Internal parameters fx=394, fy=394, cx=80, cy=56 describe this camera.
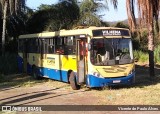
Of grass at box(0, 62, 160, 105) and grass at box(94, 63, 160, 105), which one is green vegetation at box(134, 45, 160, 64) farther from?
grass at box(94, 63, 160, 105)

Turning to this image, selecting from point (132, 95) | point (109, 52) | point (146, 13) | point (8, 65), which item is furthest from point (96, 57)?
point (8, 65)

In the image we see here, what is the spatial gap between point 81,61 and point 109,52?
1347 mm

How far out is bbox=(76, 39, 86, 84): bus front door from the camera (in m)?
16.8

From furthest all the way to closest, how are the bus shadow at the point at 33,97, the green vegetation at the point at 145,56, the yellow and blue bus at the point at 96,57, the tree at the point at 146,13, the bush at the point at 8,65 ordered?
the green vegetation at the point at 145,56
the bush at the point at 8,65
the tree at the point at 146,13
the yellow and blue bus at the point at 96,57
the bus shadow at the point at 33,97

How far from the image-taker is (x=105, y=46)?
16422 millimetres

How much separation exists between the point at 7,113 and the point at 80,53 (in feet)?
19.2

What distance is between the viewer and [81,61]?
667 inches

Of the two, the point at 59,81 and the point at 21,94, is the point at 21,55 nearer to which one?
the point at 59,81

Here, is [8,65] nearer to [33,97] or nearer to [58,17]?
[58,17]

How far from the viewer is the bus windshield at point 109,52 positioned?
1622cm

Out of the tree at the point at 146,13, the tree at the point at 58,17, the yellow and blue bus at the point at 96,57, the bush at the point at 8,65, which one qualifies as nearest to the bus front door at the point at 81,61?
the yellow and blue bus at the point at 96,57

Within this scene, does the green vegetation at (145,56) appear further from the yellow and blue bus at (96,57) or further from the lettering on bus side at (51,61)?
the yellow and blue bus at (96,57)

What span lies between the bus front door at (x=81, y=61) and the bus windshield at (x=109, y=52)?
682 millimetres

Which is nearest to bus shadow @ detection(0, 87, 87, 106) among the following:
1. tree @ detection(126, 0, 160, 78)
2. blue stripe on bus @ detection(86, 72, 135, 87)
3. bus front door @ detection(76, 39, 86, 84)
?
bus front door @ detection(76, 39, 86, 84)
